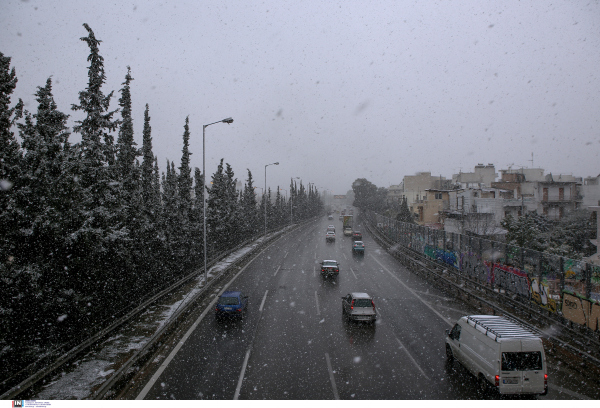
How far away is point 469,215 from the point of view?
43.2 meters

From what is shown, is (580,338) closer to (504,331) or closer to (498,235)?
(504,331)

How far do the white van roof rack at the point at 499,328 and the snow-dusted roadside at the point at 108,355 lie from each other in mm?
10665

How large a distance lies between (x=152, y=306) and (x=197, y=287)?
170 inches

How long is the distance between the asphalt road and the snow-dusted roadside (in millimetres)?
1491

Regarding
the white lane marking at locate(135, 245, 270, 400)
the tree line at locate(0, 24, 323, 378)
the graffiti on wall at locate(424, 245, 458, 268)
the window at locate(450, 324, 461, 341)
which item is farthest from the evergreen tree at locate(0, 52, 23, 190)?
the graffiti on wall at locate(424, 245, 458, 268)

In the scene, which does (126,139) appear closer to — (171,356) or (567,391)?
(171,356)

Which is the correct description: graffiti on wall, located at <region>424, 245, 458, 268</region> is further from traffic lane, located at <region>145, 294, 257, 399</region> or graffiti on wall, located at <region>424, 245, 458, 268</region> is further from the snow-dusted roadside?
the snow-dusted roadside

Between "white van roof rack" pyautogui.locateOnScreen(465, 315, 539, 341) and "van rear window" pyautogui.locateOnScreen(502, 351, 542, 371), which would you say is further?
"white van roof rack" pyautogui.locateOnScreen(465, 315, 539, 341)

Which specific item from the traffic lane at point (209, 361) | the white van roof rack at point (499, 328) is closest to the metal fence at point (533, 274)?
the white van roof rack at point (499, 328)

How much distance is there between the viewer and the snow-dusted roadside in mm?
9438

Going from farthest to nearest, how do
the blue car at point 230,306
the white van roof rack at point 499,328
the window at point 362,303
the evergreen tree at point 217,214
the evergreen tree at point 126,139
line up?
the evergreen tree at point 217,214 → the evergreen tree at point 126,139 → the blue car at point 230,306 → the window at point 362,303 → the white van roof rack at point 499,328

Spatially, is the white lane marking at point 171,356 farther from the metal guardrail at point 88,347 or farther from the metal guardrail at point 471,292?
the metal guardrail at point 471,292

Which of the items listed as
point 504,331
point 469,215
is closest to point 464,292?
point 504,331

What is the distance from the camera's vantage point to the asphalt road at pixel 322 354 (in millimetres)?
9633
